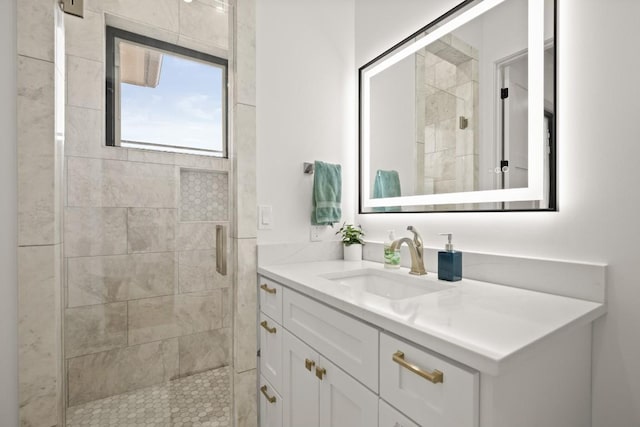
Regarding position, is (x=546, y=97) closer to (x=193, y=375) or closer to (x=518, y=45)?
(x=518, y=45)

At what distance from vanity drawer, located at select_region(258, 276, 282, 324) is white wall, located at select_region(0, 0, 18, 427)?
0.83 meters

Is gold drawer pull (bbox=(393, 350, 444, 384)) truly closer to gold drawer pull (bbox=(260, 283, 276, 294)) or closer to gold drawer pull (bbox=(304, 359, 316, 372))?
gold drawer pull (bbox=(304, 359, 316, 372))

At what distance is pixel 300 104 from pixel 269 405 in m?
1.41

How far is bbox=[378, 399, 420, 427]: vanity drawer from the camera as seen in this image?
0.68m

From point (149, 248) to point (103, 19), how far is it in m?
1.25

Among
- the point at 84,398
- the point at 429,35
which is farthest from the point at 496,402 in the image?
the point at 84,398

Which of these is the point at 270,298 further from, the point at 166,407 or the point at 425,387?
the point at 166,407

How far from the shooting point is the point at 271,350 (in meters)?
1.30

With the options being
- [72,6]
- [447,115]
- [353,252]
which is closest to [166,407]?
[353,252]

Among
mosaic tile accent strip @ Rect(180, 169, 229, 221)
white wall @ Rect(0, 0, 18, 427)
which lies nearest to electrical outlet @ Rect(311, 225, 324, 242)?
mosaic tile accent strip @ Rect(180, 169, 229, 221)

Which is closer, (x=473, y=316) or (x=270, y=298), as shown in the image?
(x=473, y=316)

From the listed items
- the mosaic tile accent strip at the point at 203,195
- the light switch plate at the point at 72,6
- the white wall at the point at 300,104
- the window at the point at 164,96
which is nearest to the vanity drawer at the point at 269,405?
the white wall at the point at 300,104

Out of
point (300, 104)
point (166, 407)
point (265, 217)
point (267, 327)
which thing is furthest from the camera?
point (166, 407)

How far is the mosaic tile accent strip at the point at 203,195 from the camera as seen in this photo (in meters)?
1.88
